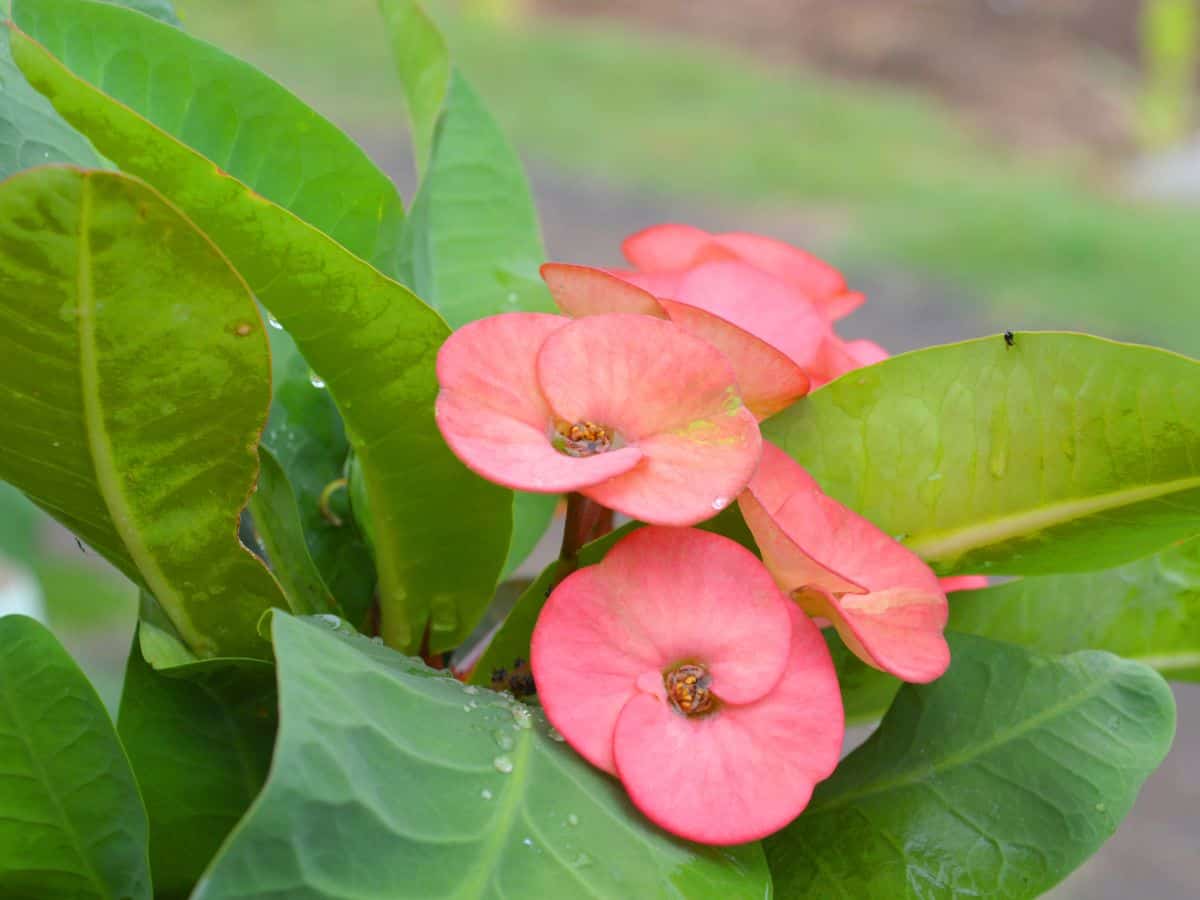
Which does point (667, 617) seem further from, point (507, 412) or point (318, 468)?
point (318, 468)

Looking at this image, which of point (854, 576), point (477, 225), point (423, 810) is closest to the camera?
point (423, 810)

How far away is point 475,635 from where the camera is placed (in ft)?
2.33

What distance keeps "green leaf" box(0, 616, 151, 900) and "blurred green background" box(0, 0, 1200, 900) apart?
3.34 metres

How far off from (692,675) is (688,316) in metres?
0.13

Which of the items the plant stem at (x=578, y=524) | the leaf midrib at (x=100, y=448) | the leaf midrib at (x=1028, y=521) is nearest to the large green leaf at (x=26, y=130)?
the leaf midrib at (x=100, y=448)

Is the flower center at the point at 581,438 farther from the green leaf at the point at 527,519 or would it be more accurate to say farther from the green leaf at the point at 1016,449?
the green leaf at the point at 527,519

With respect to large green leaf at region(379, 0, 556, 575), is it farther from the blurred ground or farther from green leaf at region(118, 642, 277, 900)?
the blurred ground

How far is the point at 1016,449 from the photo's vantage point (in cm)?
54

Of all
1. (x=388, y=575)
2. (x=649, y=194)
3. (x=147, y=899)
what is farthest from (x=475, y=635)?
(x=649, y=194)

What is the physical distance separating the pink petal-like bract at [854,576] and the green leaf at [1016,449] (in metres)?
0.05

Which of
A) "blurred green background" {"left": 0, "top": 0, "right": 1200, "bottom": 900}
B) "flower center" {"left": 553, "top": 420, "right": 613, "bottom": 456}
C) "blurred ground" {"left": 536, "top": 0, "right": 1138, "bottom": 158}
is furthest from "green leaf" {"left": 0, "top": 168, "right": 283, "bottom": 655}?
"blurred ground" {"left": 536, "top": 0, "right": 1138, "bottom": 158}

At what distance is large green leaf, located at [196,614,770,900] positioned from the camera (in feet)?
1.25

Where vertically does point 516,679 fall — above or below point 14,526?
above

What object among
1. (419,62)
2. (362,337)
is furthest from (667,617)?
Answer: (419,62)
